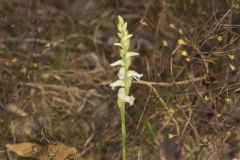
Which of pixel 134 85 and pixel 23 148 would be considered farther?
pixel 134 85

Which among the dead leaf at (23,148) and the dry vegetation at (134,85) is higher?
the dry vegetation at (134,85)

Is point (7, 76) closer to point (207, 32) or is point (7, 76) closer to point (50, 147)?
point (50, 147)

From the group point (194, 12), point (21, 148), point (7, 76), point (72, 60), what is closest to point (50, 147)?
point (21, 148)

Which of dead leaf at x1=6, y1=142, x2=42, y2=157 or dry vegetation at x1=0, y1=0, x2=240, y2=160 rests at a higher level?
dry vegetation at x1=0, y1=0, x2=240, y2=160

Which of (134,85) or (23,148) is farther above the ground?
(134,85)
